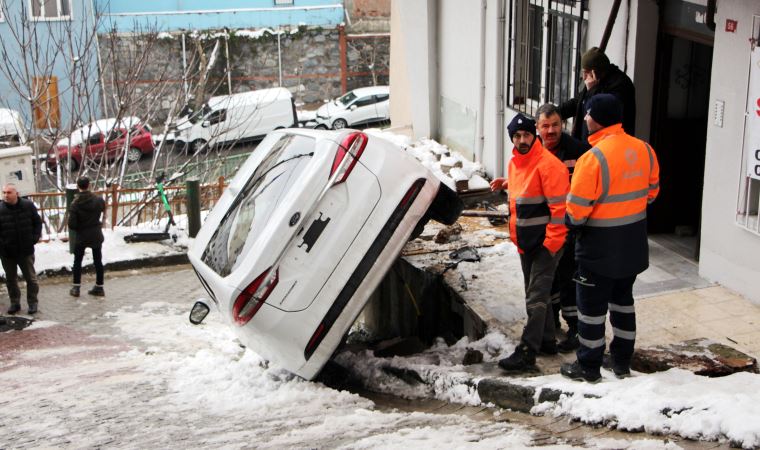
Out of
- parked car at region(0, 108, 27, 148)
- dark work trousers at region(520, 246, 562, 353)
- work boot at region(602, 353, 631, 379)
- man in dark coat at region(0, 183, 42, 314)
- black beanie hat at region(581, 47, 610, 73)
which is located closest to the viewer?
work boot at region(602, 353, 631, 379)

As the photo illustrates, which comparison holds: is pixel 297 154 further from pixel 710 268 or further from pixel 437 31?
pixel 437 31

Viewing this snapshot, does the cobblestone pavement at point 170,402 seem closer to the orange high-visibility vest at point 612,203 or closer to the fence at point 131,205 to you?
the orange high-visibility vest at point 612,203

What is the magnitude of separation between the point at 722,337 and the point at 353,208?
2831mm

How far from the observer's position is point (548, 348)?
21.7 ft

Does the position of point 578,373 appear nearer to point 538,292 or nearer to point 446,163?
point 538,292

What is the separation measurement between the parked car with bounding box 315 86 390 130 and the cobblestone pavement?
20288 millimetres

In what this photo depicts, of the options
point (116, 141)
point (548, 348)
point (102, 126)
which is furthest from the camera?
point (102, 126)

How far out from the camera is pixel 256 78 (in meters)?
33.6

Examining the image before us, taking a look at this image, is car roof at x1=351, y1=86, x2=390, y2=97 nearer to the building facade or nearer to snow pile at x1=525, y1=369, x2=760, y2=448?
the building facade

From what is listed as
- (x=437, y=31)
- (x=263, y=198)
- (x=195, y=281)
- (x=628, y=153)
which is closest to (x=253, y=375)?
(x=263, y=198)

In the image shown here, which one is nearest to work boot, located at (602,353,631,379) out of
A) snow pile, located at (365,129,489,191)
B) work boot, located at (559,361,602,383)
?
work boot, located at (559,361,602,383)

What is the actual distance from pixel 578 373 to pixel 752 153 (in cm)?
254

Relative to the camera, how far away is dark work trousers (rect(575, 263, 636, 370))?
571cm

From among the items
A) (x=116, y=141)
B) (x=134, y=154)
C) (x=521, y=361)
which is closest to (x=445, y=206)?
(x=521, y=361)
